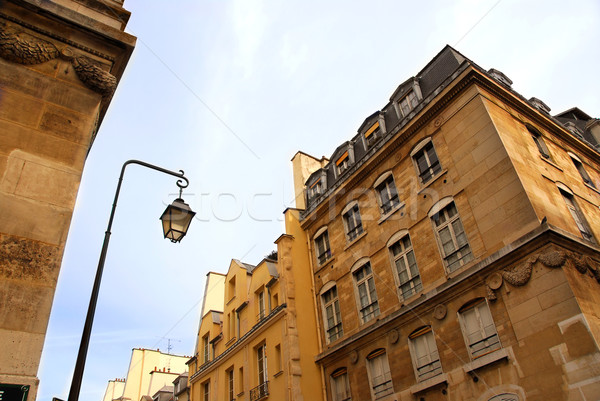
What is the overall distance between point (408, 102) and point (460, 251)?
22.7 ft

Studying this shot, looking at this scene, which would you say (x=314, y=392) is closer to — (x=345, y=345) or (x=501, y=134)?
(x=345, y=345)

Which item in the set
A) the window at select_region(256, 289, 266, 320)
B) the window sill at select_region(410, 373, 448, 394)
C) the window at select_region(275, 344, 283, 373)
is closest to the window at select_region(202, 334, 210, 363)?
the window at select_region(256, 289, 266, 320)

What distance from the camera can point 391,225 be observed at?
1667 cm

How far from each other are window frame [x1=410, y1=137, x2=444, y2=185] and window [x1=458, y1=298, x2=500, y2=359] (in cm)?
457

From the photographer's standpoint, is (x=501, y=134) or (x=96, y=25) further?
(x=501, y=134)

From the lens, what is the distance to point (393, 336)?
15.1 m

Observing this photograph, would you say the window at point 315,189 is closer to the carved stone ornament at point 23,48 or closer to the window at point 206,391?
the window at point 206,391

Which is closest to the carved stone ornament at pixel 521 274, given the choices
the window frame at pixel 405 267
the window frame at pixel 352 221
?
the window frame at pixel 405 267

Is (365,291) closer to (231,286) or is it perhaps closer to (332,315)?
(332,315)

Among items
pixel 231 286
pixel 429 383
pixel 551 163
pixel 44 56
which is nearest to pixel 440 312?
pixel 429 383

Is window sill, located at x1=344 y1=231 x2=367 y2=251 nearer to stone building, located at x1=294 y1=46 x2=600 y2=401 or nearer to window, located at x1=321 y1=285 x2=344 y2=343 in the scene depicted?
stone building, located at x1=294 y1=46 x2=600 y2=401

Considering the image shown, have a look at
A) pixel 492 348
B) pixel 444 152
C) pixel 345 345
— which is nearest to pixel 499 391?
pixel 492 348

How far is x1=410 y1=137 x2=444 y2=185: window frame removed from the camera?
1566 centimetres

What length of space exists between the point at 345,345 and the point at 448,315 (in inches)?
190
